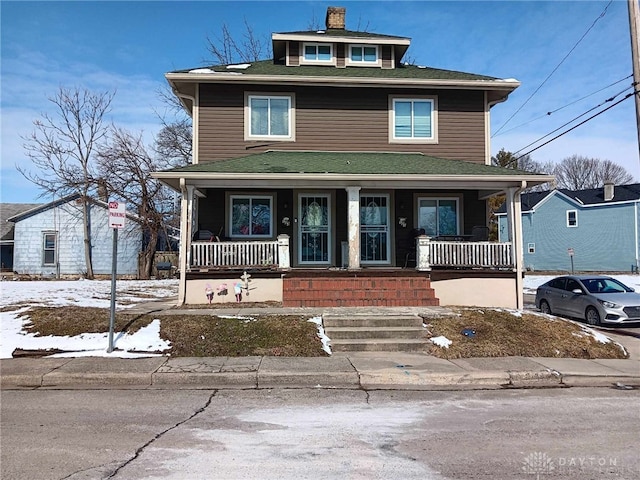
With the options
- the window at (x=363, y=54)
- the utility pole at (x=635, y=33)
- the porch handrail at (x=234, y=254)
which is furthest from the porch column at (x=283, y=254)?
the utility pole at (x=635, y=33)

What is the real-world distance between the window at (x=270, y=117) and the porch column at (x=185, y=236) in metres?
3.42

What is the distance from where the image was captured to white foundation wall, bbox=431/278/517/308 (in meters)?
13.3

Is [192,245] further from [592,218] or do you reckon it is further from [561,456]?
[592,218]

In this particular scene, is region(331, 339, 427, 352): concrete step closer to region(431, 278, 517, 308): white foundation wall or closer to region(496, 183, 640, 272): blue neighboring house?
region(431, 278, 517, 308): white foundation wall

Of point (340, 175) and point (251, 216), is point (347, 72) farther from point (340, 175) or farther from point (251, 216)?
point (251, 216)

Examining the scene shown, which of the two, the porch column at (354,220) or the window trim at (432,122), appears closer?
the porch column at (354,220)

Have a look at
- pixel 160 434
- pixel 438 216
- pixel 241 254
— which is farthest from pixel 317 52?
pixel 160 434

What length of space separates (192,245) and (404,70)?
9.61m

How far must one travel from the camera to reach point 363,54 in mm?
17281

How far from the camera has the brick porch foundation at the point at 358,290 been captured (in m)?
12.2

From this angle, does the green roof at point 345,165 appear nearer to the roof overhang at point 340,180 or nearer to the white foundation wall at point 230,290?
the roof overhang at point 340,180

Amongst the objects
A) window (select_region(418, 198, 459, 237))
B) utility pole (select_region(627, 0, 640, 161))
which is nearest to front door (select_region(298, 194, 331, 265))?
window (select_region(418, 198, 459, 237))

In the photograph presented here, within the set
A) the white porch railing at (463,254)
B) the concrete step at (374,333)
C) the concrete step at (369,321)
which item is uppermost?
the white porch railing at (463,254)

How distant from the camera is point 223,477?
4051 millimetres
